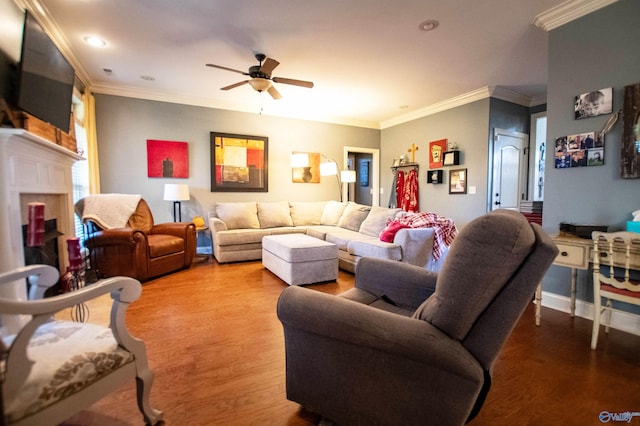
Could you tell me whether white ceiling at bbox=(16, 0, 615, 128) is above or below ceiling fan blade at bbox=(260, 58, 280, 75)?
above

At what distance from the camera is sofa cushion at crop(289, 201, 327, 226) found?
5191 millimetres

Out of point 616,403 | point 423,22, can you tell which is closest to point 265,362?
point 616,403

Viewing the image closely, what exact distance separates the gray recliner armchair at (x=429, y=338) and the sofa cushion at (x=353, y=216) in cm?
318

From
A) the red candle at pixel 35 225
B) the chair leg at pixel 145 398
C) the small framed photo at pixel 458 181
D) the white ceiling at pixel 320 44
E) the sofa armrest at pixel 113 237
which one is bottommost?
the chair leg at pixel 145 398

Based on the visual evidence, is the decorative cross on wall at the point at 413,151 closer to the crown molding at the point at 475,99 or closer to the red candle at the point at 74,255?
the crown molding at the point at 475,99

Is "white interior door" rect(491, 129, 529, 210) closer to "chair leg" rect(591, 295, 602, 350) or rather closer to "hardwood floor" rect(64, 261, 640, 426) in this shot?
"hardwood floor" rect(64, 261, 640, 426)

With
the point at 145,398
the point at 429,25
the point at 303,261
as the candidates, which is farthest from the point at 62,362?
the point at 429,25

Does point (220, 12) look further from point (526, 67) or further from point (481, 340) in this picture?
point (526, 67)

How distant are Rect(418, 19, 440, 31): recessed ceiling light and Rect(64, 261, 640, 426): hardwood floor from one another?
2736mm

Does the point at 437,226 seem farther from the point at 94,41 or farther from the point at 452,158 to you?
the point at 94,41

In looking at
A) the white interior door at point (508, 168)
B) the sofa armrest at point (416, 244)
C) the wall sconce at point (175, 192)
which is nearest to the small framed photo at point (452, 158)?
the white interior door at point (508, 168)

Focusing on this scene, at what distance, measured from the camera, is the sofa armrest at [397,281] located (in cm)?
157

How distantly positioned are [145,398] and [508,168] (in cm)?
534

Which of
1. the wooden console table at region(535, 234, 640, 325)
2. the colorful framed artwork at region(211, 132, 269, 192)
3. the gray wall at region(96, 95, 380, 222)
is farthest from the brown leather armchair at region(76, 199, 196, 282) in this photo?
the wooden console table at region(535, 234, 640, 325)
